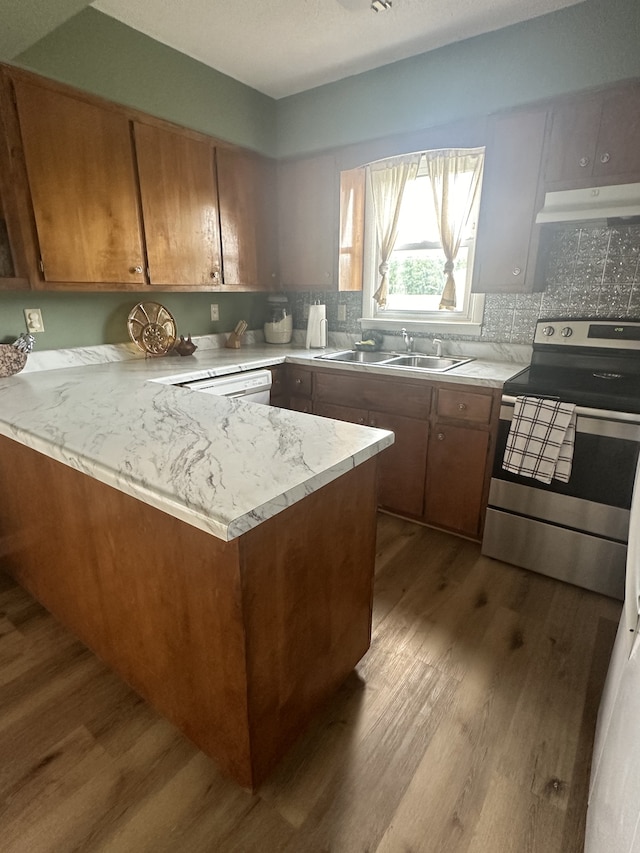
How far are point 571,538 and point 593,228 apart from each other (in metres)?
1.54

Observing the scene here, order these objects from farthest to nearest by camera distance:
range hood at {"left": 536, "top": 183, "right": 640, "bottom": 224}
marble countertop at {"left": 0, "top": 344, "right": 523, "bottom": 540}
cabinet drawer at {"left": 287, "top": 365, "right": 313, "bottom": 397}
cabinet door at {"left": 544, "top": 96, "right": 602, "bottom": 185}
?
cabinet drawer at {"left": 287, "top": 365, "right": 313, "bottom": 397} → cabinet door at {"left": 544, "top": 96, "right": 602, "bottom": 185} → range hood at {"left": 536, "top": 183, "right": 640, "bottom": 224} → marble countertop at {"left": 0, "top": 344, "right": 523, "bottom": 540}

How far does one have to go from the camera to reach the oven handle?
1.74 m

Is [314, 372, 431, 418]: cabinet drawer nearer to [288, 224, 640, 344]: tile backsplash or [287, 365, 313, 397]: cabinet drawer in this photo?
[287, 365, 313, 397]: cabinet drawer

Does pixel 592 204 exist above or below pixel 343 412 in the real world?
above

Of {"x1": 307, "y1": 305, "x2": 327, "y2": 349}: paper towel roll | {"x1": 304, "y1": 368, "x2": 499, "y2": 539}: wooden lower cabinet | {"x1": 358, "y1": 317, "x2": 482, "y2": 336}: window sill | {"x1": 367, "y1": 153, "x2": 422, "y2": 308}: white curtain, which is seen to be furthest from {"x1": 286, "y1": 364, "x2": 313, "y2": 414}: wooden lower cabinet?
{"x1": 367, "y1": 153, "x2": 422, "y2": 308}: white curtain

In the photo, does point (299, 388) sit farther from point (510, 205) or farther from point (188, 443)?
point (188, 443)

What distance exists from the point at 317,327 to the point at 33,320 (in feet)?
5.52

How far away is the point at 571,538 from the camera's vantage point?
1986mm

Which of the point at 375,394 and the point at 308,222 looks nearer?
the point at 375,394

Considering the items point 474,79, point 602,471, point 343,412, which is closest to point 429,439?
point 343,412

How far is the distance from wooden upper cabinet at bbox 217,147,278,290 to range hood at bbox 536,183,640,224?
5.79 ft

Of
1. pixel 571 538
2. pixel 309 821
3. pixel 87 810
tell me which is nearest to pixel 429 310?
pixel 571 538

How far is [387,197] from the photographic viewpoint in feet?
9.46

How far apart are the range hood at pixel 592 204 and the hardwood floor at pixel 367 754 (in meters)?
1.71
